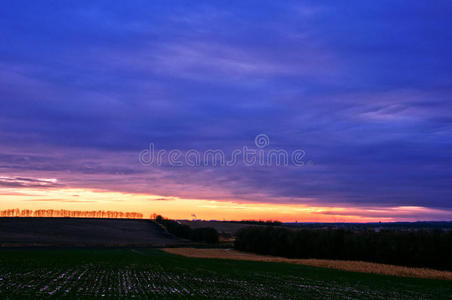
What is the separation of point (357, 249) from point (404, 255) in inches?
393

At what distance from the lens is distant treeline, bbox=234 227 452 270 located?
71.6 m

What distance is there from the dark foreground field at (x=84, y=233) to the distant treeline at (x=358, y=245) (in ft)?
88.5

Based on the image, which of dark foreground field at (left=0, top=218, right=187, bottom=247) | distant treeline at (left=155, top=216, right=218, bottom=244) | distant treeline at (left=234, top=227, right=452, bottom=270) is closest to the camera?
distant treeline at (left=234, top=227, right=452, bottom=270)

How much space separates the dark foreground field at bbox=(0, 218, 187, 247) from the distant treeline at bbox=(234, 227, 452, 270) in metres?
27.0

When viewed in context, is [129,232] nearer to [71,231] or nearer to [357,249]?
[71,231]

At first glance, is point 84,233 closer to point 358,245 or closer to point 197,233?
point 197,233

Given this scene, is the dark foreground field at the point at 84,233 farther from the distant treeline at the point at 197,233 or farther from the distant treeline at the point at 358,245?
the distant treeline at the point at 358,245

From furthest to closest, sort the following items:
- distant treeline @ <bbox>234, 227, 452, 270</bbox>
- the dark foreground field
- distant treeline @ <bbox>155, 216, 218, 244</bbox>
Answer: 1. distant treeline @ <bbox>155, 216, 218, 244</bbox>
2. the dark foreground field
3. distant treeline @ <bbox>234, 227, 452, 270</bbox>

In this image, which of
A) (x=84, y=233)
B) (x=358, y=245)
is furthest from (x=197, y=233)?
(x=358, y=245)

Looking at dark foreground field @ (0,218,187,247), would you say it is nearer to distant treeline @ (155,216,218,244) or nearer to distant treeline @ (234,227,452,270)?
distant treeline @ (155,216,218,244)

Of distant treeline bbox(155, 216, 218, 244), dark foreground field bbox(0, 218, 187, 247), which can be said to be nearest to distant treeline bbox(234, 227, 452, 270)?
distant treeline bbox(155, 216, 218, 244)

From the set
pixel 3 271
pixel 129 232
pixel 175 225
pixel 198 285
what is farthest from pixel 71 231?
pixel 198 285

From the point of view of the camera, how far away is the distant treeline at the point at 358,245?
235ft

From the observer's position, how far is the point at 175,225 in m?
163
